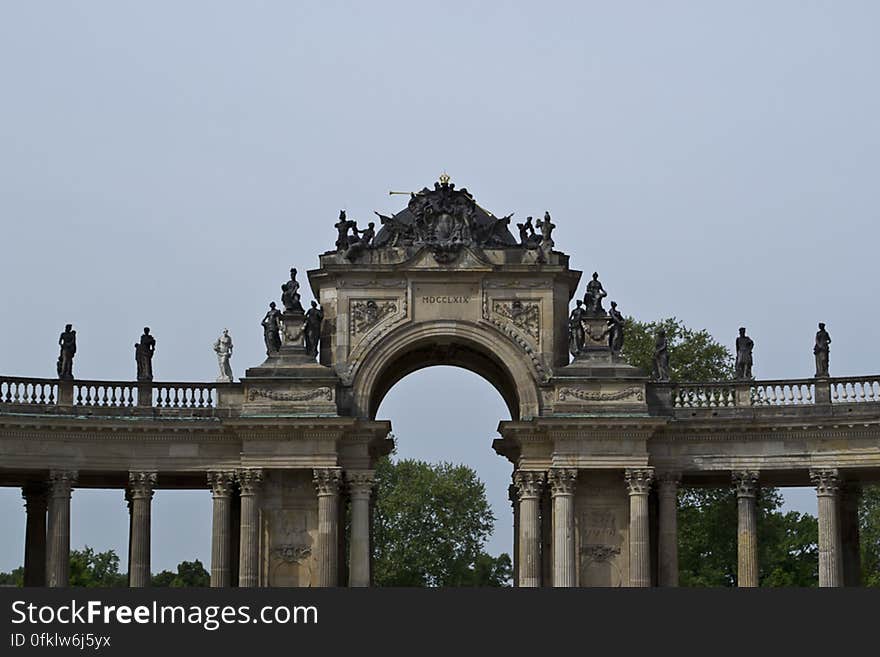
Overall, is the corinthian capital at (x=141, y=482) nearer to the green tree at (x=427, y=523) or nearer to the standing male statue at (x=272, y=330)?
the standing male statue at (x=272, y=330)

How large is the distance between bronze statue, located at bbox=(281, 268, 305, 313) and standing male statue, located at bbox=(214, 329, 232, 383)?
2849 mm

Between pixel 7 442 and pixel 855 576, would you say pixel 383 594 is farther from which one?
pixel 855 576

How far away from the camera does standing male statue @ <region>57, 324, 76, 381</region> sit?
6209 cm

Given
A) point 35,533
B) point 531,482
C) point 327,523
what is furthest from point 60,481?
point 531,482

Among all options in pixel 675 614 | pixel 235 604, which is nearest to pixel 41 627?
pixel 235 604

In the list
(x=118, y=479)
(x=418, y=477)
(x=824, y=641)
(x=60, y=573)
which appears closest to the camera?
(x=824, y=641)

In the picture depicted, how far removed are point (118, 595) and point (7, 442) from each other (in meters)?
22.7

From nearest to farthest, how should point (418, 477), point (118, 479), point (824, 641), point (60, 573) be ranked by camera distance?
1. point (824, 641)
2. point (60, 573)
3. point (118, 479)
4. point (418, 477)

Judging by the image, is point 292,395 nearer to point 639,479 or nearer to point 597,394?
point 597,394

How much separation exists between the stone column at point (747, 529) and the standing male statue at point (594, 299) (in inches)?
278

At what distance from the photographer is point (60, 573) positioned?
60.4 metres

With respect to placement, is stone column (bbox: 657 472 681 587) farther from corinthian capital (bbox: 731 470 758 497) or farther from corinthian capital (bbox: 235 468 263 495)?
corinthian capital (bbox: 235 468 263 495)

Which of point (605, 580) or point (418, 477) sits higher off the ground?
point (418, 477)

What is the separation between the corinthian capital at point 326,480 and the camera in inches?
2389
